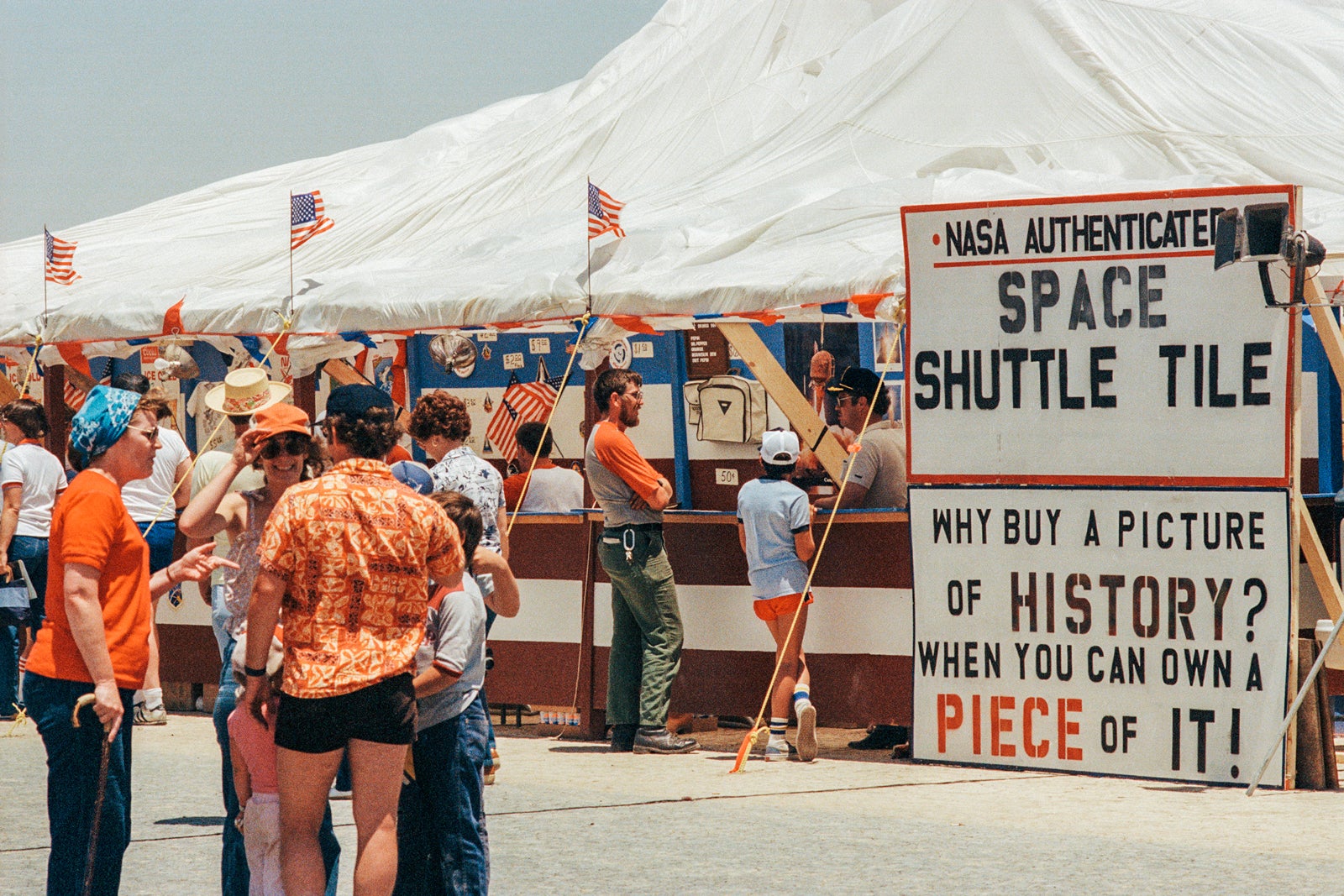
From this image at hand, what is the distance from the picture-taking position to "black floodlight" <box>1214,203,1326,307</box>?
23.8 feet

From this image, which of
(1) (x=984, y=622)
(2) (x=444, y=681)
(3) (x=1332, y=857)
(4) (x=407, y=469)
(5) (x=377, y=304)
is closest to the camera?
(2) (x=444, y=681)

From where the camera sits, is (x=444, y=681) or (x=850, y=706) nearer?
(x=444, y=681)

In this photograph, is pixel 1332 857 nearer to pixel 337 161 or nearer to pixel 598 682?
pixel 598 682

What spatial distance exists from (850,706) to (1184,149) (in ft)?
12.5

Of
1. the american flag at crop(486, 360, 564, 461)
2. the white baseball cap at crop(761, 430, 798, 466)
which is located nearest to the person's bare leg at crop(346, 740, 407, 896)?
the white baseball cap at crop(761, 430, 798, 466)

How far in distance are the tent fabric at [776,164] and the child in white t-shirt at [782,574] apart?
1007 millimetres

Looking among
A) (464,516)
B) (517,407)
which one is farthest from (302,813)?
(517,407)

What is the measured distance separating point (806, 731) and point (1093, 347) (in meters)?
2.37

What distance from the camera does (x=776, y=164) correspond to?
463 inches

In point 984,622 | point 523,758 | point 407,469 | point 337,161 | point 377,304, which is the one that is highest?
point 337,161

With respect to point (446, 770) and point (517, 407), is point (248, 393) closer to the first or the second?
point (446, 770)

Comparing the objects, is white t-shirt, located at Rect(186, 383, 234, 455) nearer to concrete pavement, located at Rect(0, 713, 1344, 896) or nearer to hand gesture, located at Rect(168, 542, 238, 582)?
concrete pavement, located at Rect(0, 713, 1344, 896)

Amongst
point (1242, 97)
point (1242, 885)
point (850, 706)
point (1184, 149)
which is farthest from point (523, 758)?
point (1242, 97)

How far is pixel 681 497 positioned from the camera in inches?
434
